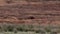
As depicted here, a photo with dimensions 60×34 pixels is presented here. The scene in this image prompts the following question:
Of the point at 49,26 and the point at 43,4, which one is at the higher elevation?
the point at 43,4

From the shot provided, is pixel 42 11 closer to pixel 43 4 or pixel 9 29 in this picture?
pixel 43 4

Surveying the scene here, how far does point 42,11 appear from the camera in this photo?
4.23 metres

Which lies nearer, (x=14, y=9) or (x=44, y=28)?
(x=44, y=28)

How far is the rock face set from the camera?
13.7 feet

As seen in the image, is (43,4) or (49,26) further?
(43,4)

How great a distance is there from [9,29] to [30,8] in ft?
2.15

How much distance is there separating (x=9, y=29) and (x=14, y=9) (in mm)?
519

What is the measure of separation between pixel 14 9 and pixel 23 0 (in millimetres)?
255

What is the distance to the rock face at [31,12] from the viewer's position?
418 centimetres

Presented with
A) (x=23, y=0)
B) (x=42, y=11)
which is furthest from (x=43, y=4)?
(x=23, y=0)

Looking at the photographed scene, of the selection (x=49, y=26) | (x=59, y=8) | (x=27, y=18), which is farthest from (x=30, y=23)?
(x=59, y=8)

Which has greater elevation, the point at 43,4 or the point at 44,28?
the point at 43,4

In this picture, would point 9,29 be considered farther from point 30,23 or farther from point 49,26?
point 49,26

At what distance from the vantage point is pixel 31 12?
13.9 feet
